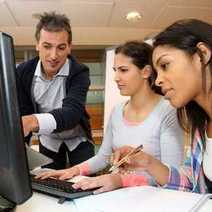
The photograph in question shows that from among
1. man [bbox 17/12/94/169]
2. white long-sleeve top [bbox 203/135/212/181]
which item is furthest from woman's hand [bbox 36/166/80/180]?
white long-sleeve top [bbox 203/135/212/181]

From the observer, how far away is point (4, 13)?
367cm

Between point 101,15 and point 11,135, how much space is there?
11.4 feet

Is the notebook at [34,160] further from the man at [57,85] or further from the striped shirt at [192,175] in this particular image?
the striped shirt at [192,175]

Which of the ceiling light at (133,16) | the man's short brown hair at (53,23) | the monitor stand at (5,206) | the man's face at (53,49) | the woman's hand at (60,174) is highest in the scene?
the ceiling light at (133,16)

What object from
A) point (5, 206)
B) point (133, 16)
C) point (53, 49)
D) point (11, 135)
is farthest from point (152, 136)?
point (133, 16)

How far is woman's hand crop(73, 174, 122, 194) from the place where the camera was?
35.3 inches

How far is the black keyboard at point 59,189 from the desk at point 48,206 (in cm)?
2

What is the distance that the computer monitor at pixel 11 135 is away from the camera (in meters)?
0.50

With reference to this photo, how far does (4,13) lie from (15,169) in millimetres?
3463

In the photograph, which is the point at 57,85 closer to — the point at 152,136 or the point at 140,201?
the point at 152,136

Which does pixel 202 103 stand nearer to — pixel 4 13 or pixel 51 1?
pixel 51 1

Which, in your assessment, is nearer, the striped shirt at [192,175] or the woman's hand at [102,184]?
the woman's hand at [102,184]

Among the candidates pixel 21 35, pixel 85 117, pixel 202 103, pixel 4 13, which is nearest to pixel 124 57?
pixel 85 117

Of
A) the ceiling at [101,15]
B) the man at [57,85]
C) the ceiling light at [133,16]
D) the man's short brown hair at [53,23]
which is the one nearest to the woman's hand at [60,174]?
the man at [57,85]
